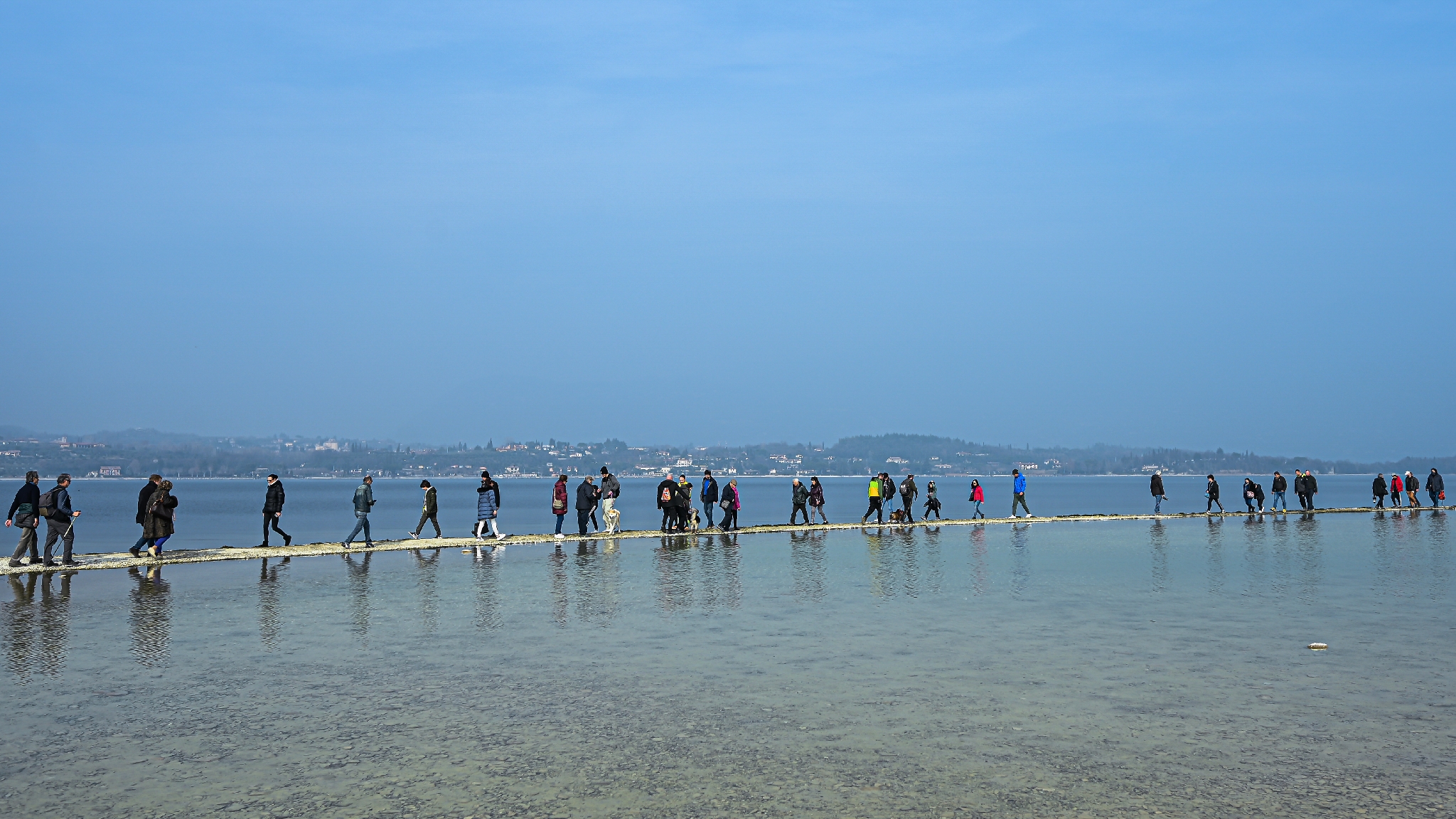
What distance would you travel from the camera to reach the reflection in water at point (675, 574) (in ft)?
55.6

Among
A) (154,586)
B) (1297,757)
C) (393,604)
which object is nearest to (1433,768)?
(1297,757)

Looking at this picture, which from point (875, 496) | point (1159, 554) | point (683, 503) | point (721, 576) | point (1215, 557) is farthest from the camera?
point (875, 496)

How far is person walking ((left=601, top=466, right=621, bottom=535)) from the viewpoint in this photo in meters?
32.0

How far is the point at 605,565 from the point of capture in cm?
2350

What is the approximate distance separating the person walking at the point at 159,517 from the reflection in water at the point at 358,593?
3.83 meters

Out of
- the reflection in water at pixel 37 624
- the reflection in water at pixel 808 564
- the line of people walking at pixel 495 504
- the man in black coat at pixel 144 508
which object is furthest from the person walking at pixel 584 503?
the reflection in water at pixel 37 624

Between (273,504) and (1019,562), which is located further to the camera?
(273,504)

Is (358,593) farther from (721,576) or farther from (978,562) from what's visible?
(978,562)

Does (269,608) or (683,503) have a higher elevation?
(683,503)

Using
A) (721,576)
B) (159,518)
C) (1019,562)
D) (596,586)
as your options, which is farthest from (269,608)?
(1019,562)

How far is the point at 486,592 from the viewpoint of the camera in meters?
18.2

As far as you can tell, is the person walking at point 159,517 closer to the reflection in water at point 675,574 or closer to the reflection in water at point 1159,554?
the reflection in water at point 675,574

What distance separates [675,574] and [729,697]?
11.7 meters

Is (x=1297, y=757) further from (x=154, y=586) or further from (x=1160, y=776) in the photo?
(x=154, y=586)
